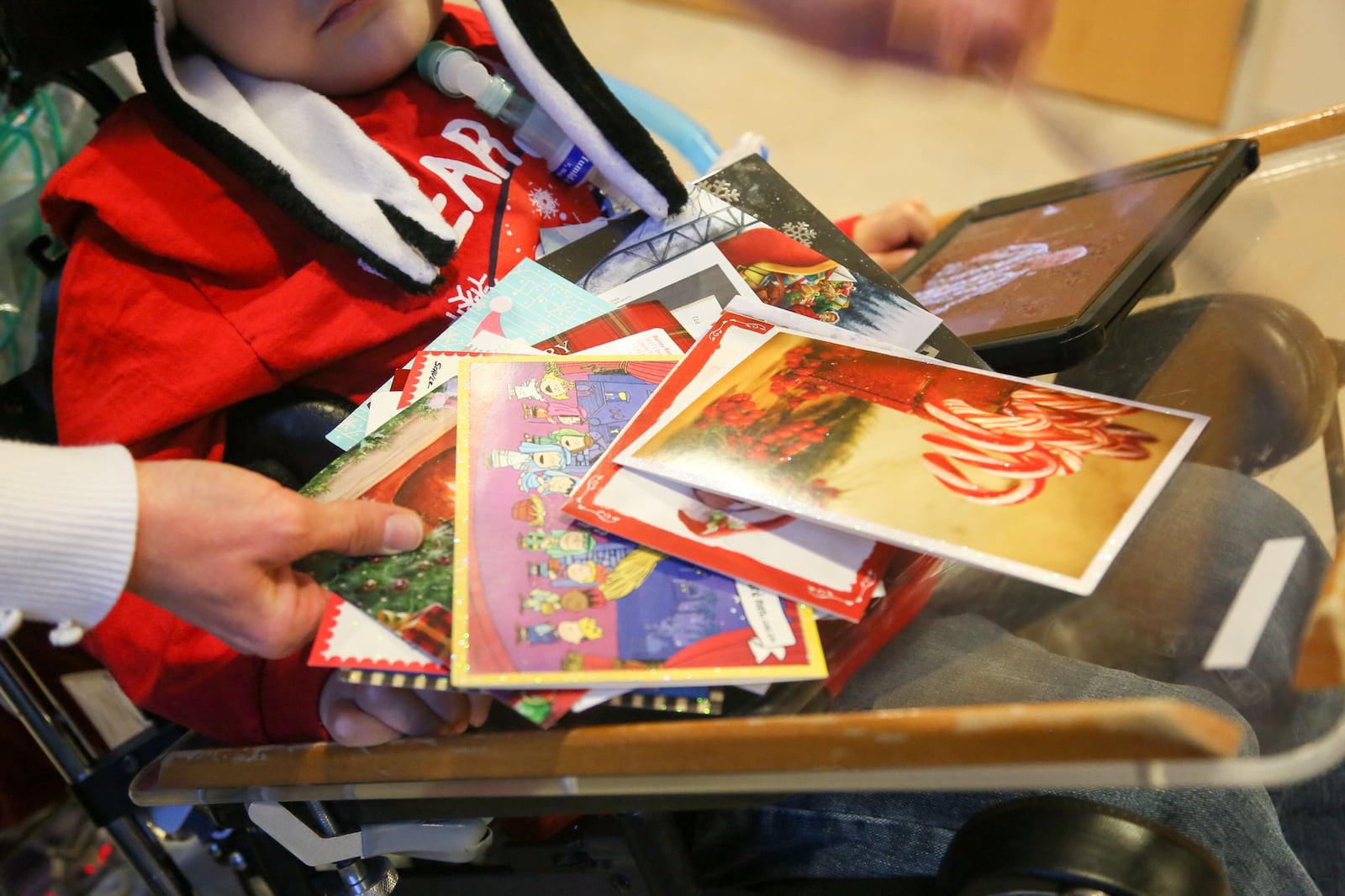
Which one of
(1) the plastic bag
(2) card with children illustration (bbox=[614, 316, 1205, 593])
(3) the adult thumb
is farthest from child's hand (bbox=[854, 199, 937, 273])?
(1) the plastic bag

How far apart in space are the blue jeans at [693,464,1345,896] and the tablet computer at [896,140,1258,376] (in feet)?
0.55

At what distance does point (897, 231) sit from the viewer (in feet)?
3.67

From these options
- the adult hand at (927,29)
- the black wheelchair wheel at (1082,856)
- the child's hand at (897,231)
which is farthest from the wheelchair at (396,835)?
the child's hand at (897,231)

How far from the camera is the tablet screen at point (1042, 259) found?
0.83 m

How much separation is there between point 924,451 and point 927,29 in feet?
0.84

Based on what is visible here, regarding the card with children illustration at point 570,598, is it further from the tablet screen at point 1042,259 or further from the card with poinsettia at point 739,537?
the tablet screen at point 1042,259

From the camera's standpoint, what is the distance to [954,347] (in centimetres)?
75

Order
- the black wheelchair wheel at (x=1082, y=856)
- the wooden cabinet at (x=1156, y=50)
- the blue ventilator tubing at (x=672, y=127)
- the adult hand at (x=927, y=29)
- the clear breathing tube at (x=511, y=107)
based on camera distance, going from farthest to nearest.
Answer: the wooden cabinet at (x=1156, y=50) → the blue ventilator tubing at (x=672, y=127) → the clear breathing tube at (x=511, y=107) → the adult hand at (x=927, y=29) → the black wheelchair wheel at (x=1082, y=856)

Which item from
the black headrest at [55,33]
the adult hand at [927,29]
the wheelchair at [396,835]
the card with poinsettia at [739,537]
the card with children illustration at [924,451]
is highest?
the adult hand at [927,29]

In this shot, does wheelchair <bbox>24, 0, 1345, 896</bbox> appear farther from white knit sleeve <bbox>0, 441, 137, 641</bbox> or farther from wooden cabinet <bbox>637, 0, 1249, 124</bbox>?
wooden cabinet <bbox>637, 0, 1249, 124</bbox>

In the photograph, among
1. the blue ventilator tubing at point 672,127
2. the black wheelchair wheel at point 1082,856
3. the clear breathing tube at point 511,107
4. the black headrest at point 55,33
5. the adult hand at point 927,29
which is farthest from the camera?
the blue ventilator tubing at point 672,127

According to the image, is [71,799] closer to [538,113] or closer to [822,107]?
[538,113]

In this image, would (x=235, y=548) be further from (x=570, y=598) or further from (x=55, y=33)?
(x=55, y=33)

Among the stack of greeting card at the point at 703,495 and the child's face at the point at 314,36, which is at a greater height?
the child's face at the point at 314,36
